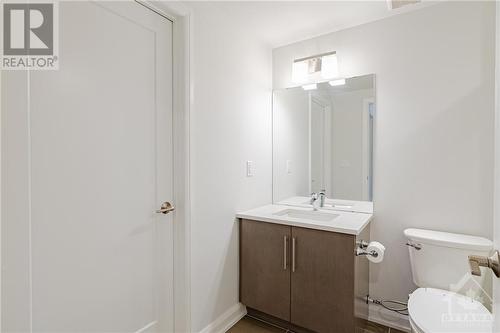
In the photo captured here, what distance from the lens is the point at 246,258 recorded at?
6.72ft

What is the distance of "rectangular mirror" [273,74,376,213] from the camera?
82.5 inches

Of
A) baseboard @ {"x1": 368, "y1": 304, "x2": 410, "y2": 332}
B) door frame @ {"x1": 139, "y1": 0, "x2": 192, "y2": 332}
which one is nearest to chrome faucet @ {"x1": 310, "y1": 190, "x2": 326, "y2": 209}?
baseboard @ {"x1": 368, "y1": 304, "x2": 410, "y2": 332}

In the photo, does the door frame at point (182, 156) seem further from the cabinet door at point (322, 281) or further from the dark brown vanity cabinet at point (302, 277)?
the cabinet door at point (322, 281)

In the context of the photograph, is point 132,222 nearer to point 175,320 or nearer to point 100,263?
point 100,263

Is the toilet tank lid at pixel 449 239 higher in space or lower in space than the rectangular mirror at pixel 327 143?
lower

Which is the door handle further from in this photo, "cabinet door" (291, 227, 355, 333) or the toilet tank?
the toilet tank

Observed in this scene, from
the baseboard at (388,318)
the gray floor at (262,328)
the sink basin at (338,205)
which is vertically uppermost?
the sink basin at (338,205)

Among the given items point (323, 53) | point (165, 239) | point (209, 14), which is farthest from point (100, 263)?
point (323, 53)

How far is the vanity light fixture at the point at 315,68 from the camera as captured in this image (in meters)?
2.16

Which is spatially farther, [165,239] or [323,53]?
[323,53]

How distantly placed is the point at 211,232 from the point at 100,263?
708 mm

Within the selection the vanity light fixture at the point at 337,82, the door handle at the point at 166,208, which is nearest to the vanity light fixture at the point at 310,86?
the vanity light fixture at the point at 337,82

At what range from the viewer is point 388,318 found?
1.96 meters

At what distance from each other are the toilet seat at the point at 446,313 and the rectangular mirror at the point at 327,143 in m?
0.71
